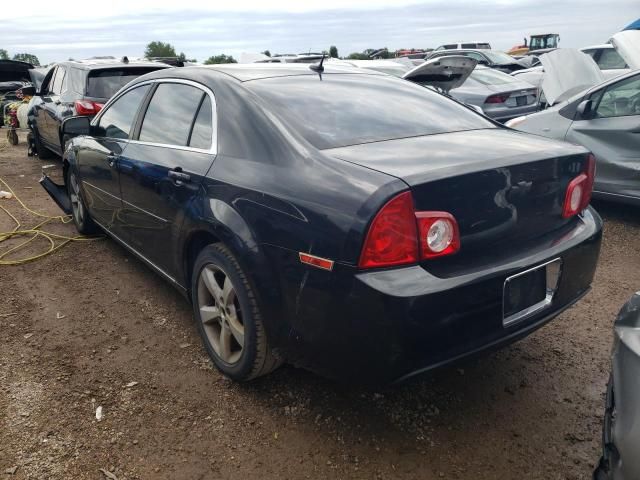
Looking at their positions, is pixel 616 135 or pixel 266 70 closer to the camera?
pixel 266 70

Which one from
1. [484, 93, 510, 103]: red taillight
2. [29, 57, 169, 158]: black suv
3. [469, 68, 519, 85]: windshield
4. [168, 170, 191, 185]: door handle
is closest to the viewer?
[168, 170, 191, 185]: door handle

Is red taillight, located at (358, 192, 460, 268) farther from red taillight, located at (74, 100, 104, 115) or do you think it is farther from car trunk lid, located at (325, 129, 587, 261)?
red taillight, located at (74, 100, 104, 115)

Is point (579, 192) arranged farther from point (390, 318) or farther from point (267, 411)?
point (267, 411)

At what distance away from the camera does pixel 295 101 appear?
2.77 m

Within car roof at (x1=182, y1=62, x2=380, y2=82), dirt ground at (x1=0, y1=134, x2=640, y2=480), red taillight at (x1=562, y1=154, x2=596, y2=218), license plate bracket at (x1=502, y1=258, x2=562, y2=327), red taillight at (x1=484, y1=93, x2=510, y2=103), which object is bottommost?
dirt ground at (x1=0, y1=134, x2=640, y2=480)

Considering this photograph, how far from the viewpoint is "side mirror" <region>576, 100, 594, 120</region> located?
5516 mm

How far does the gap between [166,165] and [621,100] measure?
4556 mm

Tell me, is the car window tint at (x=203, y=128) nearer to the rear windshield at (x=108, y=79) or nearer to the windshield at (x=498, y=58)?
the rear windshield at (x=108, y=79)

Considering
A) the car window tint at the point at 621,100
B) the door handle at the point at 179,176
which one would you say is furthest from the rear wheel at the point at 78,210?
the car window tint at the point at 621,100

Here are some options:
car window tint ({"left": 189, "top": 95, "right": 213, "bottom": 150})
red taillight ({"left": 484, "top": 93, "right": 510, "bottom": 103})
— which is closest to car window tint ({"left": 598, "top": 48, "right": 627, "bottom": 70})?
red taillight ({"left": 484, "top": 93, "right": 510, "bottom": 103})

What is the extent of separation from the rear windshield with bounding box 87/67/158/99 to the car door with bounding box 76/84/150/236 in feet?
10.0

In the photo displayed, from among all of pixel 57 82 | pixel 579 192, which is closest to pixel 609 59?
pixel 57 82

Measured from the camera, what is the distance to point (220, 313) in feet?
9.19

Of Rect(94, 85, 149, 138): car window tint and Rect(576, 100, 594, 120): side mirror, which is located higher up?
Rect(94, 85, 149, 138): car window tint
